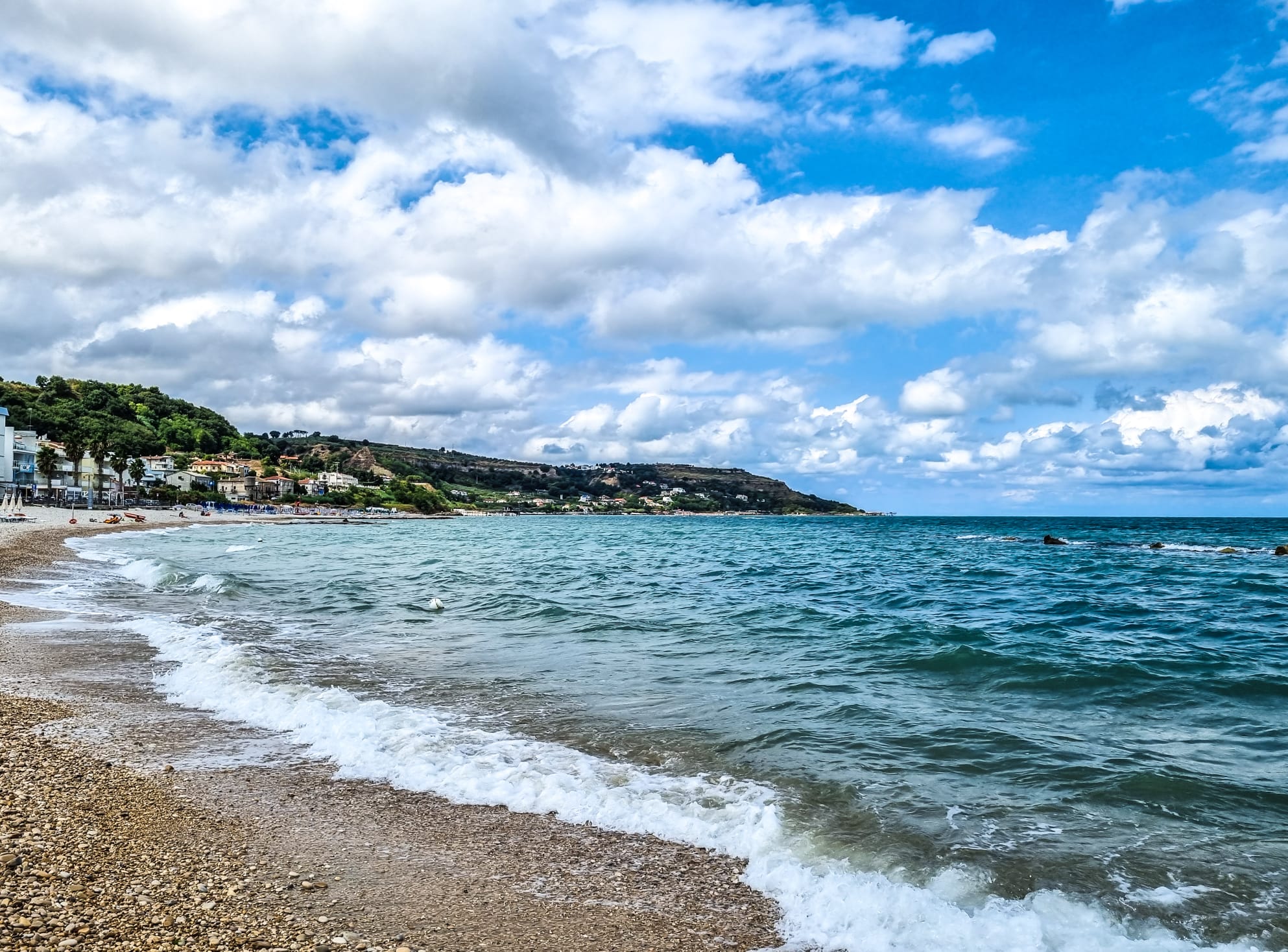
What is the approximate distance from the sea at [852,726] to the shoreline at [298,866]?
0.53 meters

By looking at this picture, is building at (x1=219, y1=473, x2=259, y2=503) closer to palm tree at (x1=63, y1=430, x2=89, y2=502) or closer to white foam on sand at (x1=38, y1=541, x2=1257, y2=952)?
palm tree at (x1=63, y1=430, x2=89, y2=502)

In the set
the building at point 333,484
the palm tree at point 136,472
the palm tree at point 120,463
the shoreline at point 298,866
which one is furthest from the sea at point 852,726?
the building at point 333,484

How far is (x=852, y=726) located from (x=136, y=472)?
144 meters

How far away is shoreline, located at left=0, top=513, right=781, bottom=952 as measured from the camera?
5.18 metres

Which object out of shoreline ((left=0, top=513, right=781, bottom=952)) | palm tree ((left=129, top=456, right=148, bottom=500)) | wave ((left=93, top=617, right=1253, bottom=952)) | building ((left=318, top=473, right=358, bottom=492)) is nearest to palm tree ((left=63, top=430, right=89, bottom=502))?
palm tree ((left=129, top=456, right=148, bottom=500))

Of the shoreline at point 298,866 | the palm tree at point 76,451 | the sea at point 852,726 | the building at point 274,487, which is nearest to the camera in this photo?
the shoreline at point 298,866

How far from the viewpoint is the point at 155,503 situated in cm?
12694

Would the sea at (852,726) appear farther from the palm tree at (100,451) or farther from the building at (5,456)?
the palm tree at (100,451)

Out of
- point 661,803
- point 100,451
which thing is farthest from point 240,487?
point 661,803

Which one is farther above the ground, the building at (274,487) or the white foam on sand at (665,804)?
the building at (274,487)

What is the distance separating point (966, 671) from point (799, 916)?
10062 mm

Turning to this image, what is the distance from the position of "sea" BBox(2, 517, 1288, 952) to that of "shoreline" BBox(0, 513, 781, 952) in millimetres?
535

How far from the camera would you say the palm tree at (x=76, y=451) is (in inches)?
4407

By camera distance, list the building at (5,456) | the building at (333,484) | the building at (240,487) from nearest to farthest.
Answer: the building at (5,456) → the building at (240,487) → the building at (333,484)
